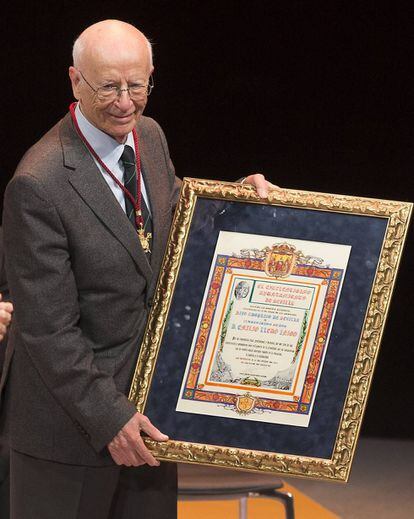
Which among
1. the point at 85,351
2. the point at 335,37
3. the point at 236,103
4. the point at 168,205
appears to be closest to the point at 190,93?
the point at 236,103

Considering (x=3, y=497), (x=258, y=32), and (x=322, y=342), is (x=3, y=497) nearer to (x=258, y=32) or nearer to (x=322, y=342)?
(x=322, y=342)

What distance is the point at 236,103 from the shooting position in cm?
466

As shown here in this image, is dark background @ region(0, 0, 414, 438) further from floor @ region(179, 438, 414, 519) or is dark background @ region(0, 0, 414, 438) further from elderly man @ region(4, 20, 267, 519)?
elderly man @ region(4, 20, 267, 519)

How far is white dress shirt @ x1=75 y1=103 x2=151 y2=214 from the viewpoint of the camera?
259cm

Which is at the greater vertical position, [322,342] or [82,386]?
[322,342]

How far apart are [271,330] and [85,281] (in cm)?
43

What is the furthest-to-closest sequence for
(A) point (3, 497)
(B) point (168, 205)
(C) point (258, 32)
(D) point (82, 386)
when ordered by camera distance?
(C) point (258, 32), (A) point (3, 497), (B) point (168, 205), (D) point (82, 386)

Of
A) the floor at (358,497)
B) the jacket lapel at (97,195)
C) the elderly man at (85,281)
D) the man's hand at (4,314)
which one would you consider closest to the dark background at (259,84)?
the floor at (358,497)

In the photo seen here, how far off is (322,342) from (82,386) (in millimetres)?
535

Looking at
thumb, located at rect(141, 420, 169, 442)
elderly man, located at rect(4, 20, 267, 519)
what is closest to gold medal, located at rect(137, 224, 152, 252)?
elderly man, located at rect(4, 20, 267, 519)

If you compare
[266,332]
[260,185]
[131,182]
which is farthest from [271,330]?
[131,182]

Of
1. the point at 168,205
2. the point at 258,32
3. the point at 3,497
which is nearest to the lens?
the point at 168,205

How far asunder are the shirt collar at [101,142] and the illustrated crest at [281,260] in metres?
0.40

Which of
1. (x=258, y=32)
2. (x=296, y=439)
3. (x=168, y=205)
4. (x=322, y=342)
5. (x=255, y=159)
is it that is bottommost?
(x=296, y=439)
